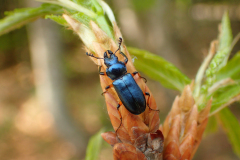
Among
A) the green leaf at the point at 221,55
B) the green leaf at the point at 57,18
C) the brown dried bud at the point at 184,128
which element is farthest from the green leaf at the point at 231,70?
the green leaf at the point at 57,18

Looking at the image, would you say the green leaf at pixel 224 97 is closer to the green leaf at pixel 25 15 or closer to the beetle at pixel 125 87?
the beetle at pixel 125 87

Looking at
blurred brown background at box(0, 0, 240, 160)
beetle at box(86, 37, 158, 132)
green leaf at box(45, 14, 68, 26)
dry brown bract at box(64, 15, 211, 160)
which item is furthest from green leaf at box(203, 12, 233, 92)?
blurred brown background at box(0, 0, 240, 160)

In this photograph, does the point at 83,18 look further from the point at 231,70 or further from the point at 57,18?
the point at 231,70

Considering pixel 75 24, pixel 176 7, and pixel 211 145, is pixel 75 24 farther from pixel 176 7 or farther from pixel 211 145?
pixel 211 145

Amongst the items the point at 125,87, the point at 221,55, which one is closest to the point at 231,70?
the point at 221,55

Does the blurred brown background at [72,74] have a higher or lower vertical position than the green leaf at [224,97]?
higher

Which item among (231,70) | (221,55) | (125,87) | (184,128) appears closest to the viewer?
(184,128)

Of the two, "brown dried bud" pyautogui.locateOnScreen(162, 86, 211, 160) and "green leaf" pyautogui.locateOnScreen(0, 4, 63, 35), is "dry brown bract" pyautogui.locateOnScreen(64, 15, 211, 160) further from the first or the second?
"green leaf" pyautogui.locateOnScreen(0, 4, 63, 35)
